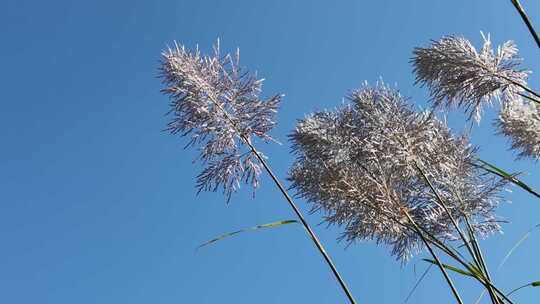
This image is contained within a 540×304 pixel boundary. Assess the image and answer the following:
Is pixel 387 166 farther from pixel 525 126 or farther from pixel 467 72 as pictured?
pixel 525 126

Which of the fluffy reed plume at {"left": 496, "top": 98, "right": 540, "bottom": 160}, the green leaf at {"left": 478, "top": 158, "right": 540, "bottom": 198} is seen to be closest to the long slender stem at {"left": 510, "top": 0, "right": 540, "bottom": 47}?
the green leaf at {"left": 478, "top": 158, "right": 540, "bottom": 198}

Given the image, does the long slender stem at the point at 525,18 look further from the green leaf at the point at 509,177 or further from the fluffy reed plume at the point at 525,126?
the fluffy reed plume at the point at 525,126

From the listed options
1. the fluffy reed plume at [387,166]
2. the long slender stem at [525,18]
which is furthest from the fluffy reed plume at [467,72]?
the long slender stem at [525,18]

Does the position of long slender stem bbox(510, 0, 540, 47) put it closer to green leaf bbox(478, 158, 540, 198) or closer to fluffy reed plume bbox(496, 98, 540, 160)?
green leaf bbox(478, 158, 540, 198)

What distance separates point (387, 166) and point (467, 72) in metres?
0.50

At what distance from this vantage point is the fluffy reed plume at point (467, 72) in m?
2.53

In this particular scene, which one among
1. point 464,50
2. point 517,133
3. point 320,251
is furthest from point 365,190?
point 517,133

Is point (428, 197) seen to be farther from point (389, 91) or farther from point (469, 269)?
point (469, 269)

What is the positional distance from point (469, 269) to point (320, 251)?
430mm

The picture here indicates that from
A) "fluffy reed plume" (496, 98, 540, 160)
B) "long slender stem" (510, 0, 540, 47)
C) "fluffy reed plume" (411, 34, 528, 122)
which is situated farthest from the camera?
"fluffy reed plume" (496, 98, 540, 160)

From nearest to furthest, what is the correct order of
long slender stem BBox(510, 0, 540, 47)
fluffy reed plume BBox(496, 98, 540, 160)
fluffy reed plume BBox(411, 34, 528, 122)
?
long slender stem BBox(510, 0, 540, 47), fluffy reed plume BBox(411, 34, 528, 122), fluffy reed plume BBox(496, 98, 540, 160)

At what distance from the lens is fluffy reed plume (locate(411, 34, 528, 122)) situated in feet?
8.30

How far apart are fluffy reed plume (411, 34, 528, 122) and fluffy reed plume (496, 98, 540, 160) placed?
0.69 m

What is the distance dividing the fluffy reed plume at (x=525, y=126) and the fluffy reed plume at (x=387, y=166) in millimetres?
350
